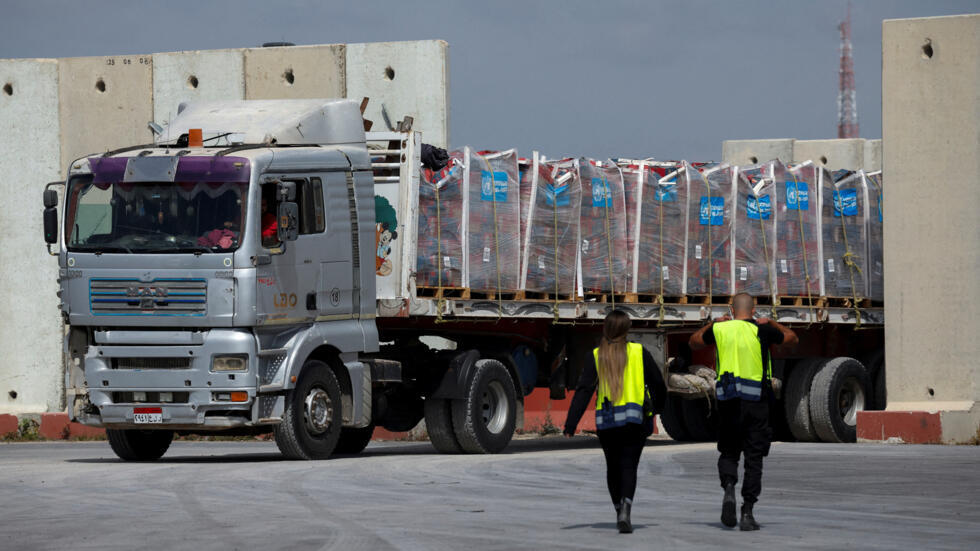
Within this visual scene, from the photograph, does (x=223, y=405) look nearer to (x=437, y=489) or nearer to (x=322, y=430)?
(x=322, y=430)

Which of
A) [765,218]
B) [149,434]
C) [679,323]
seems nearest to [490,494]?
[149,434]

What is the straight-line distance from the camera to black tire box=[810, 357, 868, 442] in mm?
22078

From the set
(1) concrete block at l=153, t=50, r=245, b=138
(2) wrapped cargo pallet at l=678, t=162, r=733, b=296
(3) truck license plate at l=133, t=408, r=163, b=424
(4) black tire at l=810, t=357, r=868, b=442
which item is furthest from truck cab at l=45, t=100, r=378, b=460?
(1) concrete block at l=153, t=50, r=245, b=138

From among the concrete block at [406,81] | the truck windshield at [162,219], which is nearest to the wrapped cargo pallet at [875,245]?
the concrete block at [406,81]

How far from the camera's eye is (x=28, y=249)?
84.8 ft

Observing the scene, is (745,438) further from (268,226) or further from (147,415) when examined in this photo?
(147,415)

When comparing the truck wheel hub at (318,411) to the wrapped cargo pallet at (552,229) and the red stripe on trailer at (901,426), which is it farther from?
the red stripe on trailer at (901,426)

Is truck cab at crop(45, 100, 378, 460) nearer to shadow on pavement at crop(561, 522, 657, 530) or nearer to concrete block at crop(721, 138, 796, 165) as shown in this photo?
shadow on pavement at crop(561, 522, 657, 530)

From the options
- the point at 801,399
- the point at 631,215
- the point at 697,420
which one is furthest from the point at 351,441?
the point at 801,399

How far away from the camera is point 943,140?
69.1ft

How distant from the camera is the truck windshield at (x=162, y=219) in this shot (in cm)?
1611

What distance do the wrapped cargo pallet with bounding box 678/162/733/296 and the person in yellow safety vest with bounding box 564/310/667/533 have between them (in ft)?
30.9

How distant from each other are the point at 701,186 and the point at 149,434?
24.8 ft

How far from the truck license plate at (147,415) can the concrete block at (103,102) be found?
1028 cm
